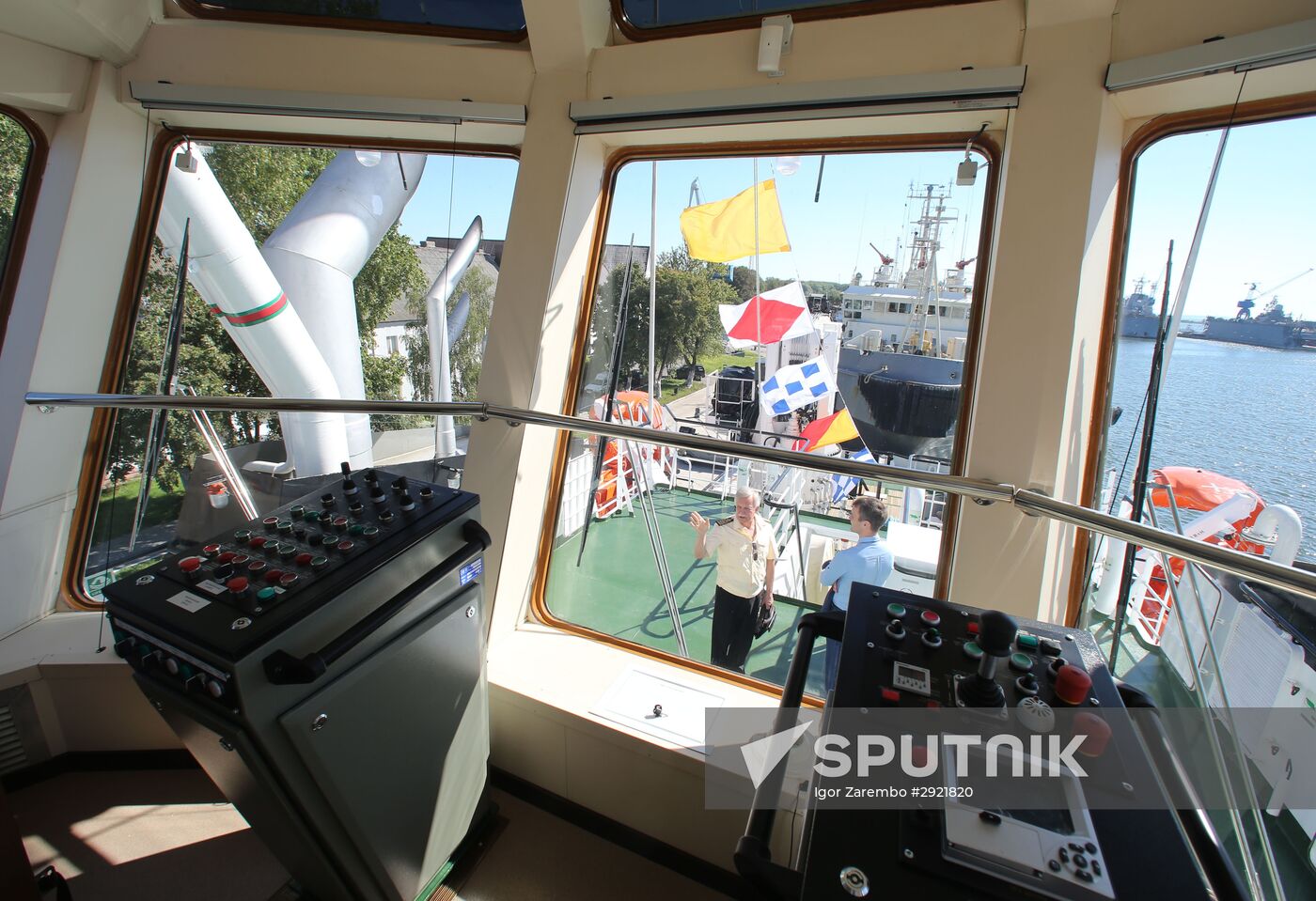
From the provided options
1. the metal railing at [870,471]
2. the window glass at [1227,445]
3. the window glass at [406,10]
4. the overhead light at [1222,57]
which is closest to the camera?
the metal railing at [870,471]

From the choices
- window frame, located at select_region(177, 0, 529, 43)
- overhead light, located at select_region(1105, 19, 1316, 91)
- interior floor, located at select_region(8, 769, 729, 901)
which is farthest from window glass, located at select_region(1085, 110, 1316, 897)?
window frame, located at select_region(177, 0, 529, 43)

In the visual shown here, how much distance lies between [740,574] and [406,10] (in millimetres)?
2183

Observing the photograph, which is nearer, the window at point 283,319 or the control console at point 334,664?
the control console at point 334,664

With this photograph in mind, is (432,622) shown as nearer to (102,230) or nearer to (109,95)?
(102,230)

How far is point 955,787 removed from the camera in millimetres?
656

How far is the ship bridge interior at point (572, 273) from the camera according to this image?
1.36 meters

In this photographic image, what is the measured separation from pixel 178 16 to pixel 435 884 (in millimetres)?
2858

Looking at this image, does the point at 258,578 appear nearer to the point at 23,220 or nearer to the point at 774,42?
the point at 774,42

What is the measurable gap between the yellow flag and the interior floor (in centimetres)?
180

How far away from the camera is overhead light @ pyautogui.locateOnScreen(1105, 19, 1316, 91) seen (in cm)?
111

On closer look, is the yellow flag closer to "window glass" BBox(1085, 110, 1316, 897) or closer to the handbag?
"window glass" BBox(1085, 110, 1316, 897)

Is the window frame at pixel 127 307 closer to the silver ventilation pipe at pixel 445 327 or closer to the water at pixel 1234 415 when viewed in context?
the silver ventilation pipe at pixel 445 327

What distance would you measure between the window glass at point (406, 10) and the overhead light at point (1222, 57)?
5.50ft

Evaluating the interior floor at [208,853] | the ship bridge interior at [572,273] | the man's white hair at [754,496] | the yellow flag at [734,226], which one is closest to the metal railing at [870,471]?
the ship bridge interior at [572,273]
